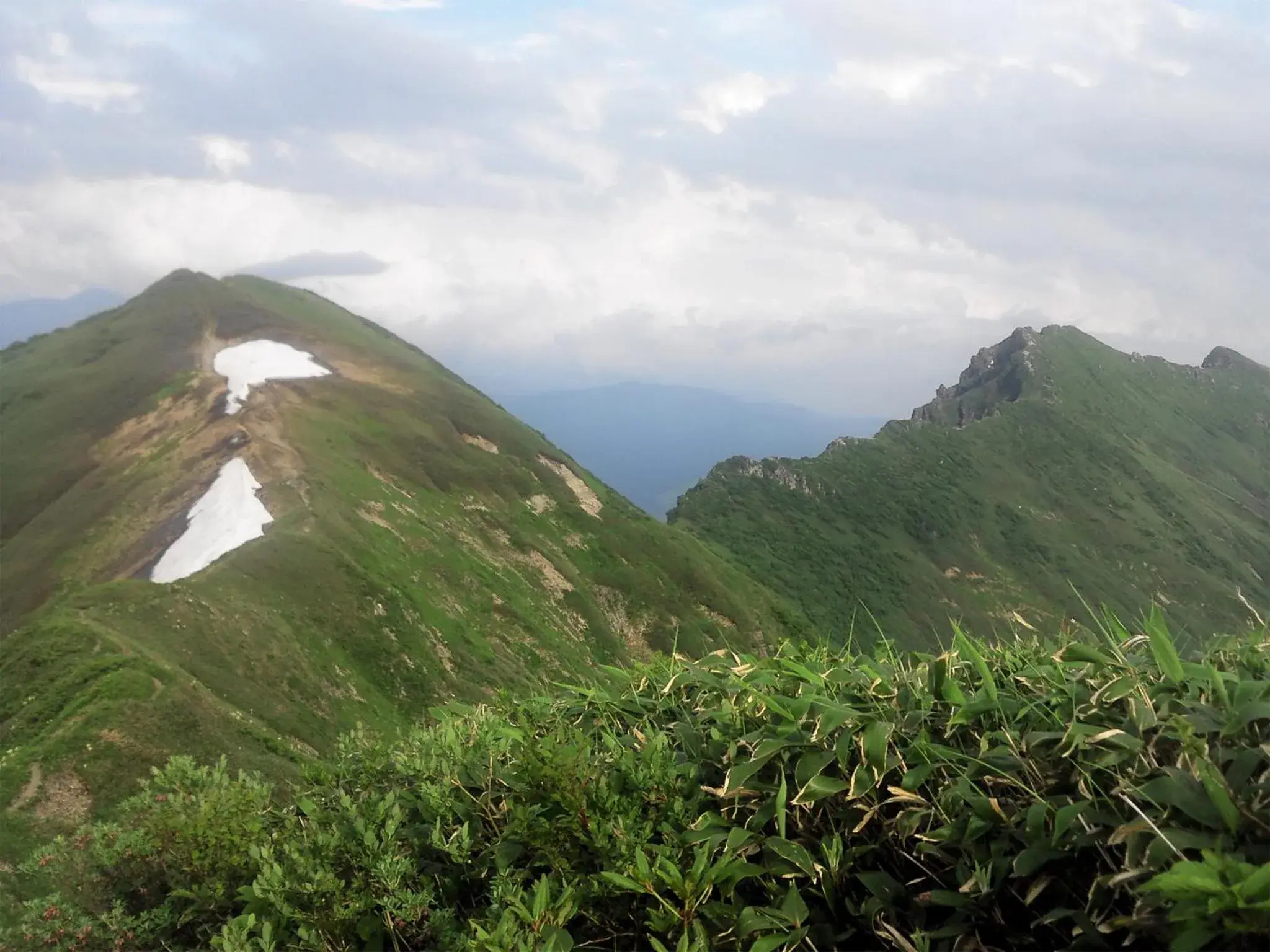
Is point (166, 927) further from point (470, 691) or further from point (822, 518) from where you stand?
point (822, 518)

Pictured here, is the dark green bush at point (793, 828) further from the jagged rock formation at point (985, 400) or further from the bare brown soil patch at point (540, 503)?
the jagged rock formation at point (985, 400)

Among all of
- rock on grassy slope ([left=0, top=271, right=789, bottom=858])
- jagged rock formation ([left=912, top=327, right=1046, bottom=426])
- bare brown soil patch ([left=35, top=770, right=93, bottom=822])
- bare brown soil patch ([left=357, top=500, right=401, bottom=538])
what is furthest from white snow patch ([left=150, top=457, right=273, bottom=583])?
jagged rock formation ([left=912, top=327, right=1046, bottom=426])

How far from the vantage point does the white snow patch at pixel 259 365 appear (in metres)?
69.4

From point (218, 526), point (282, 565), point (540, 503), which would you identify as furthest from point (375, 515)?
point (540, 503)

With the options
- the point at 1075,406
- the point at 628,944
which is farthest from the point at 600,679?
the point at 1075,406

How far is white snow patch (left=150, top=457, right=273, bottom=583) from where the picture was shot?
130ft

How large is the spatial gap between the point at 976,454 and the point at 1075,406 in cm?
4195

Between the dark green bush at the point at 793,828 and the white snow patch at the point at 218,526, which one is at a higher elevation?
the dark green bush at the point at 793,828

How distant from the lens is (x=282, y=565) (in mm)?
35781

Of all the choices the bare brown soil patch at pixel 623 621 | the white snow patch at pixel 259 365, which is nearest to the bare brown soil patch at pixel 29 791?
the bare brown soil patch at pixel 623 621

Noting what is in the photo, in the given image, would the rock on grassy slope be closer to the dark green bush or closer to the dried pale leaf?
the dark green bush

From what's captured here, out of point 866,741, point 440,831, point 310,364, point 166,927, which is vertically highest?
point 310,364

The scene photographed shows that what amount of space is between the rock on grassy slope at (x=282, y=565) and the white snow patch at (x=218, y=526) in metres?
0.99

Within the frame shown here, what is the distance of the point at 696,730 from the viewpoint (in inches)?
173
